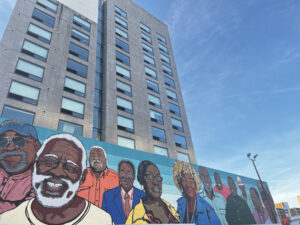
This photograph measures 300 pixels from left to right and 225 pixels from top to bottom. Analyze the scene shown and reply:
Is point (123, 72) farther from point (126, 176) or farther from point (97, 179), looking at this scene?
point (97, 179)

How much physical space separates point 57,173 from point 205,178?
18.1 m

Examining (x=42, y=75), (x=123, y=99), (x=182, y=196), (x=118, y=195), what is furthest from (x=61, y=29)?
(x=182, y=196)

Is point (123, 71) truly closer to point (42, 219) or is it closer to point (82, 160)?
point (82, 160)

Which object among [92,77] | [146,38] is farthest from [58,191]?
[146,38]

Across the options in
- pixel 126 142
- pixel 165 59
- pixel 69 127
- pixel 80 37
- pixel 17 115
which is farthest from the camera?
pixel 165 59

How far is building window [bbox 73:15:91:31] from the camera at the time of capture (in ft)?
101

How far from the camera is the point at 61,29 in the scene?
27938 millimetres

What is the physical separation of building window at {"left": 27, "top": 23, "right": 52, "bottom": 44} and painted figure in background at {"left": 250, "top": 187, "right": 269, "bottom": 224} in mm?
36264

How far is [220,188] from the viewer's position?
2727 cm

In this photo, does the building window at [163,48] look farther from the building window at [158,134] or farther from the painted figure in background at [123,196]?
the painted figure in background at [123,196]

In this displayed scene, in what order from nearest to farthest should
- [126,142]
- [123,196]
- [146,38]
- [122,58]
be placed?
1. [123,196]
2. [126,142]
3. [122,58]
4. [146,38]

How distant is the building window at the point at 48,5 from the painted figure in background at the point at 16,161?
21264 millimetres

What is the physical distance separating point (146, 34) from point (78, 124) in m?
26.3

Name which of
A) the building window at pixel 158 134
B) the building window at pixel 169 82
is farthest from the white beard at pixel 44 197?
the building window at pixel 169 82
